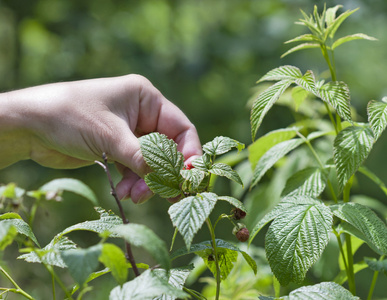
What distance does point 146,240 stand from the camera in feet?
1.38

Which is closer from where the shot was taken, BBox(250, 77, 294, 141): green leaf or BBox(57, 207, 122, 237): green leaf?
BBox(57, 207, 122, 237): green leaf

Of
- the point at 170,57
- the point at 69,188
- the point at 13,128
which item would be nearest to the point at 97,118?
the point at 13,128

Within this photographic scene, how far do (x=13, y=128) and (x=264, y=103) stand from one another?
65 cm

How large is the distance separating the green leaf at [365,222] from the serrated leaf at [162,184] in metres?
0.24

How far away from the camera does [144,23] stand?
142 inches

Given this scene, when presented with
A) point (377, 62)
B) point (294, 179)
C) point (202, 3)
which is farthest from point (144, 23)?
point (294, 179)

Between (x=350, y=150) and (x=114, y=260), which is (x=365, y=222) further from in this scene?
(x=114, y=260)

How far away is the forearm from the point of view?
106 centimetres

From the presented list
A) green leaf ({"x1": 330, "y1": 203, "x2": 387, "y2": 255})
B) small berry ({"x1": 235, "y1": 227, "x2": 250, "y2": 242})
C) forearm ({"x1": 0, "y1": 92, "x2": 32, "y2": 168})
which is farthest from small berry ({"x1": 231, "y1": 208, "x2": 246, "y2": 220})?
forearm ({"x1": 0, "y1": 92, "x2": 32, "y2": 168})

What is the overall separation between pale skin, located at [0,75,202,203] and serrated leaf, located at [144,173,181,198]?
278 mm

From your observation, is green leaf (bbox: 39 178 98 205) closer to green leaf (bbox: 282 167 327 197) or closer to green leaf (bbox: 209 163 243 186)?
green leaf (bbox: 209 163 243 186)

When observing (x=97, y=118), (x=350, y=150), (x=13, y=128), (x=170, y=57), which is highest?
(x=350, y=150)

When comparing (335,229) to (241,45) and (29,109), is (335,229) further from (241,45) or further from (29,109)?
(241,45)

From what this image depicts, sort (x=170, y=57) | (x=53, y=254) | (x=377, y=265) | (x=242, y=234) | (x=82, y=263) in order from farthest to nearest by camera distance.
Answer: (x=170, y=57) → (x=377, y=265) → (x=242, y=234) → (x=53, y=254) → (x=82, y=263)
